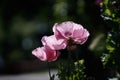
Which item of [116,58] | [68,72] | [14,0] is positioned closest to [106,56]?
[116,58]

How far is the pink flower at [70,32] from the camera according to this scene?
265 cm

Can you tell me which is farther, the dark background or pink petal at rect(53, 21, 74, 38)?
the dark background

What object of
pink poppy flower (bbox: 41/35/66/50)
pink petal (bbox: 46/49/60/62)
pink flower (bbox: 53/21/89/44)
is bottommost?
pink petal (bbox: 46/49/60/62)

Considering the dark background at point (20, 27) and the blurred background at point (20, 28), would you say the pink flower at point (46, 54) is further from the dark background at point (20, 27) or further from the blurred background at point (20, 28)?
the blurred background at point (20, 28)

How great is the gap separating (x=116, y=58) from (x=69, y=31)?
11.1 inches

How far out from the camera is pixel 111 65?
2.82 m

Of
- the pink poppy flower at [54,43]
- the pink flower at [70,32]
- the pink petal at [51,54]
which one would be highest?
the pink flower at [70,32]

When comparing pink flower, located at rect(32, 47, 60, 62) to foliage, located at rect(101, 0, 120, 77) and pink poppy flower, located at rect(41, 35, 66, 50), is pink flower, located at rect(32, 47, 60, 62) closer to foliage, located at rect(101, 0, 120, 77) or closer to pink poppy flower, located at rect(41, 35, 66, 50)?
pink poppy flower, located at rect(41, 35, 66, 50)

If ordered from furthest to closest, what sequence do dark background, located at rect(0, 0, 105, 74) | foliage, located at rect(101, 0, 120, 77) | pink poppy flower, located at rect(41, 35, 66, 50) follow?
dark background, located at rect(0, 0, 105, 74)
foliage, located at rect(101, 0, 120, 77)
pink poppy flower, located at rect(41, 35, 66, 50)

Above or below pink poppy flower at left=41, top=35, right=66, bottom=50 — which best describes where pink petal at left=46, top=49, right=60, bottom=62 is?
below

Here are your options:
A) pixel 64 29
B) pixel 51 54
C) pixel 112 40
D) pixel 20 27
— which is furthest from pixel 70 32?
pixel 20 27

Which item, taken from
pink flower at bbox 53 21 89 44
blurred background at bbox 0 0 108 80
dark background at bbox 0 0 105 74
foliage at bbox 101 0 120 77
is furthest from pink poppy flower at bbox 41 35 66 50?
blurred background at bbox 0 0 108 80

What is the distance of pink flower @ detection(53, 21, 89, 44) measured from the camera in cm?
265

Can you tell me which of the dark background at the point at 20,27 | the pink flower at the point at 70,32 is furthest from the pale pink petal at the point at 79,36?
the dark background at the point at 20,27
